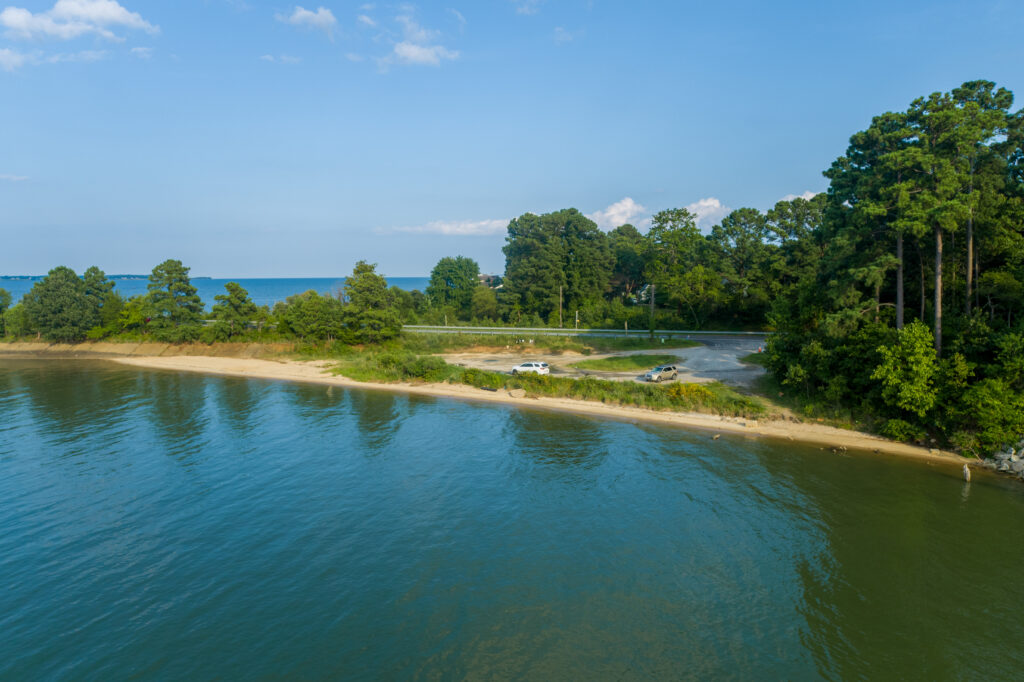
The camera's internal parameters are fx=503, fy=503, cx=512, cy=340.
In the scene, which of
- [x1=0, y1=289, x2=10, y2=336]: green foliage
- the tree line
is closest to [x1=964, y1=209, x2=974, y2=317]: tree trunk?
the tree line

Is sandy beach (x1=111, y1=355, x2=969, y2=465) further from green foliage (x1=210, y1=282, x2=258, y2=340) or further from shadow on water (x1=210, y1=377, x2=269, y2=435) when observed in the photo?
green foliage (x1=210, y1=282, x2=258, y2=340)

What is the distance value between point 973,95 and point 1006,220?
8292mm

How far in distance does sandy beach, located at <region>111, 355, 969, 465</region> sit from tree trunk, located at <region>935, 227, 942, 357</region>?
22.4 ft

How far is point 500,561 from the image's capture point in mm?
20828

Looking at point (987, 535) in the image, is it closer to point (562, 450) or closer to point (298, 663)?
→ point (562, 450)

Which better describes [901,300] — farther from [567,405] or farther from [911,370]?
[567,405]

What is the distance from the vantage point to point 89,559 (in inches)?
819

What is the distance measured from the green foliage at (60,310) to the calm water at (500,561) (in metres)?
59.7

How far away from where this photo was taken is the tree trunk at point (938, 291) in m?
30.6

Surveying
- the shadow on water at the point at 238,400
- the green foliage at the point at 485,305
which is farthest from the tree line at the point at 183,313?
the green foliage at the point at 485,305

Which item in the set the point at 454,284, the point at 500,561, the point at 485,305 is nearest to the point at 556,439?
the point at 500,561

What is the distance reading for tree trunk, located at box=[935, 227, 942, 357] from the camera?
30600 millimetres

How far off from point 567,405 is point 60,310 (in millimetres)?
86431

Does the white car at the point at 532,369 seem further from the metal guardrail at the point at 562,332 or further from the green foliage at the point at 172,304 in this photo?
the green foliage at the point at 172,304
